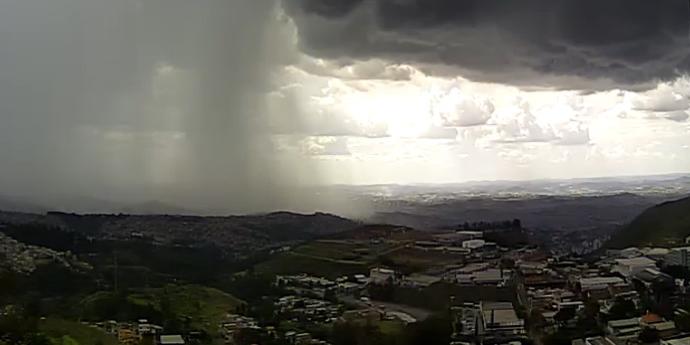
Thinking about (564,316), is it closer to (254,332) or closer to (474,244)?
(474,244)

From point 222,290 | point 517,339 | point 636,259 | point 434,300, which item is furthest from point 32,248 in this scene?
point 636,259

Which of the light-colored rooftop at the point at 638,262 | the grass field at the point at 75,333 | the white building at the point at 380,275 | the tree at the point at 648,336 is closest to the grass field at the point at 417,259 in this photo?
the white building at the point at 380,275

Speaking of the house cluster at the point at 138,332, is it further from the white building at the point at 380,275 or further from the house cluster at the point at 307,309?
the white building at the point at 380,275

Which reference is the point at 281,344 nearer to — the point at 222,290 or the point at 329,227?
the point at 222,290

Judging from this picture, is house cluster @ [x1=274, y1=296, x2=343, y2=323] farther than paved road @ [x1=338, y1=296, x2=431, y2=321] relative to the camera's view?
Yes

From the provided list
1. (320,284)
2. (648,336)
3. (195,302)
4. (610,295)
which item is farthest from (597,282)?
(195,302)

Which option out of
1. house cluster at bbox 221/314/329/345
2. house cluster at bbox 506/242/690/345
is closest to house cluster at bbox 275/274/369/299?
house cluster at bbox 221/314/329/345

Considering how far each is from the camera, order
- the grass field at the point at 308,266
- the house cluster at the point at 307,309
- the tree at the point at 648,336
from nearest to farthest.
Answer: the tree at the point at 648,336
the house cluster at the point at 307,309
the grass field at the point at 308,266

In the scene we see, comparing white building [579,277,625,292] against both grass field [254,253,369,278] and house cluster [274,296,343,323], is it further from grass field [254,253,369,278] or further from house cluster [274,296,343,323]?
house cluster [274,296,343,323]
